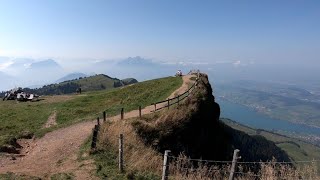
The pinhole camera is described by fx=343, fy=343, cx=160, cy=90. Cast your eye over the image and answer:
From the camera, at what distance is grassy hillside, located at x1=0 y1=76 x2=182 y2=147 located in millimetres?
38800

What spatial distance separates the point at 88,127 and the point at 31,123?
37.3 ft

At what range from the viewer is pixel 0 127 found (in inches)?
1522

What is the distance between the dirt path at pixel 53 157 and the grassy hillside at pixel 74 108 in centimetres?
273

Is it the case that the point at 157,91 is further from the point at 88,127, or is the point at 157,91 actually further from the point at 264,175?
the point at 264,175

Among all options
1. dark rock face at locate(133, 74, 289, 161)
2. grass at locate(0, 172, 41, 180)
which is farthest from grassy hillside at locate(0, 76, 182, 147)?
grass at locate(0, 172, 41, 180)

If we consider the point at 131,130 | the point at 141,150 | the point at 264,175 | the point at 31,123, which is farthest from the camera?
the point at 31,123

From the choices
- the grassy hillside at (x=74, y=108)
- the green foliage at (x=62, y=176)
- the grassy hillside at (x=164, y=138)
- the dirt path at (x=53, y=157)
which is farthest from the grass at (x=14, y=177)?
the grassy hillside at (x=74, y=108)

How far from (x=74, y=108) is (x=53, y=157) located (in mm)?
25138

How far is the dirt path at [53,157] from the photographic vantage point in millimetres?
20953

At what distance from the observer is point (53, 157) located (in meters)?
24.8

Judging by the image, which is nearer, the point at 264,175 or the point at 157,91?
the point at 264,175

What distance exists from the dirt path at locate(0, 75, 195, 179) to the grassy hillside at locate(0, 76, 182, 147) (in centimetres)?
273

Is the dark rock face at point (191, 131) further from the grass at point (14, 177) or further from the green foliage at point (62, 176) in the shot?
the grass at point (14, 177)

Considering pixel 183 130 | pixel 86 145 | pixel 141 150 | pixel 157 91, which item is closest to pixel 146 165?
pixel 141 150
